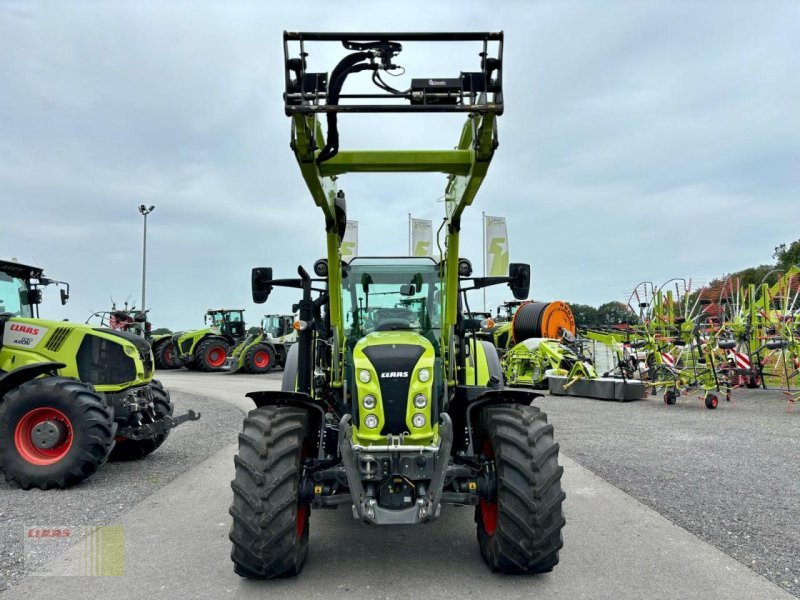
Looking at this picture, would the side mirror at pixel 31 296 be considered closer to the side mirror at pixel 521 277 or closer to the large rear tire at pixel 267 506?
the large rear tire at pixel 267 506

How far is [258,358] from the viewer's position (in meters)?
27.5

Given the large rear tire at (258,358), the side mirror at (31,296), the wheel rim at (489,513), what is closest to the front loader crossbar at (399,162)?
the wheel rim at (489,513)

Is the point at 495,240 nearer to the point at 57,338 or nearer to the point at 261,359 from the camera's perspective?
the point at 261,359

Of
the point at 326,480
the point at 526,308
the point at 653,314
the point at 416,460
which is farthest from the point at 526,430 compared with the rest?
the point at 526,308

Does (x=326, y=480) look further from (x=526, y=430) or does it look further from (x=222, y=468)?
(x=222, y=468)

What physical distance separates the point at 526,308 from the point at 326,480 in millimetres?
19960

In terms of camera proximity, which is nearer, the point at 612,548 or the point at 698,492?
the point at 612,548

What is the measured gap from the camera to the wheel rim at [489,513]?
175 inches

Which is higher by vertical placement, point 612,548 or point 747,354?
point 747,354

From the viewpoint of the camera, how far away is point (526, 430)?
167 inches

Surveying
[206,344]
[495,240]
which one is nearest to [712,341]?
[495,240]

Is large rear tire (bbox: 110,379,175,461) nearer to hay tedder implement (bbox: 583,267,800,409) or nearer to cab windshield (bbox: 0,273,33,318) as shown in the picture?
cab windshield (bbox: 0,273,33,318)

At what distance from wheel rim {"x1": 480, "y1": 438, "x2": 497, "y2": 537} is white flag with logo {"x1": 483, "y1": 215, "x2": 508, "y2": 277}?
838 inches

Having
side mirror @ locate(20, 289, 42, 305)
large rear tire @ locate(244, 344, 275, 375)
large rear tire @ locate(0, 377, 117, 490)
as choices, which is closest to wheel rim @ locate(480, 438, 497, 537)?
large rear tire @ locate(0, 377, 117, 490)
